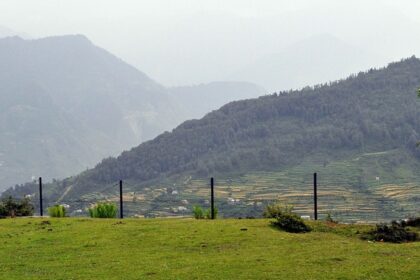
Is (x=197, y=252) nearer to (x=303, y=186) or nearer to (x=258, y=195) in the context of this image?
(x=258, y=195)

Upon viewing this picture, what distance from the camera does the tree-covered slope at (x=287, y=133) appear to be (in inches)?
5610

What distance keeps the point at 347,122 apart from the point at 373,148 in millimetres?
13429

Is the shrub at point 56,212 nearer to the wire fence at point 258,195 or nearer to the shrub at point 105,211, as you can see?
the shrub at point 105,211

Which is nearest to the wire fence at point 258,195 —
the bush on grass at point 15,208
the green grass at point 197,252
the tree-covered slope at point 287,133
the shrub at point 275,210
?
the tree-covered slope at point 287,133

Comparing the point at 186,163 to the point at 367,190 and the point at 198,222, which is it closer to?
the point at 367,190

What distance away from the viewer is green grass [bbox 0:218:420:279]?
12.3 meters

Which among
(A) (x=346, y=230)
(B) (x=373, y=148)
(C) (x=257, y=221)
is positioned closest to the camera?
(A) (x=346, y=230)

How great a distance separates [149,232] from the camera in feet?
56.5

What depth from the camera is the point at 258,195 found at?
108 meters

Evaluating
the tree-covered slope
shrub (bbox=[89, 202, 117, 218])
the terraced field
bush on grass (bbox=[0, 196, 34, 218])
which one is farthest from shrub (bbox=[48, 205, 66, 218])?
the tree-covered slope

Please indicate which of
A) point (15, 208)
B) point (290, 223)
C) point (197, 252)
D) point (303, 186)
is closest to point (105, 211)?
point (15, 208)

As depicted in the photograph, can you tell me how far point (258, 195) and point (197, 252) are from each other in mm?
93859

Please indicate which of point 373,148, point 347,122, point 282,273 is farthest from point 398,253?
point 347,122

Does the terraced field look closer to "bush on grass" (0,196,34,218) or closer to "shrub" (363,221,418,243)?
"bush on grass" (0,196,34,218)
